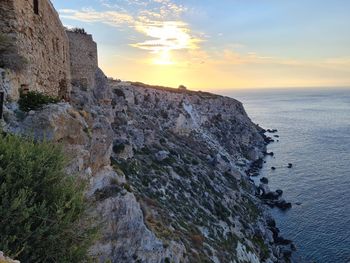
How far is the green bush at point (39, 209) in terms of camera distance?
8.02 meters

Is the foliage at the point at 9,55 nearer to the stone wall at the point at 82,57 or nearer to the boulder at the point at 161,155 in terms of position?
the stone wall at the point at 82,57

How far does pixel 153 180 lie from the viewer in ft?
124

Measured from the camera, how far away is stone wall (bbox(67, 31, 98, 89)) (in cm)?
2941

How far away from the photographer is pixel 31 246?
830cm

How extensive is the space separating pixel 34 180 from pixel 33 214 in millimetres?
886

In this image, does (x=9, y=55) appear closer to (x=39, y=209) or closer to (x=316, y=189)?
(x=39, y=209)

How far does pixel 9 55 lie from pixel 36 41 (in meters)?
2.91

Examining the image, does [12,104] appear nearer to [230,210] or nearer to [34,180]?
[34,180]

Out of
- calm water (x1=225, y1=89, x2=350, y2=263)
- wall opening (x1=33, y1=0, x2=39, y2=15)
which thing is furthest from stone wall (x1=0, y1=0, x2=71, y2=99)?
calm water (x1=225, y1=89, x2=350, y2=263)

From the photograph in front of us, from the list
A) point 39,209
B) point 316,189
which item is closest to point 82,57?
point 39,209

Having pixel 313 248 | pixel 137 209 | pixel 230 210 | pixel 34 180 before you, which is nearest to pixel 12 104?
pixel 34 180

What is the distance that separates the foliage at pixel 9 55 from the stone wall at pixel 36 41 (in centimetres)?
14

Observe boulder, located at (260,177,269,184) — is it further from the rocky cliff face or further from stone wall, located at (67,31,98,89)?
stone wall, located at (67,31,98,89)

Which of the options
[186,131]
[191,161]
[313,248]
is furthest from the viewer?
[186,131]
